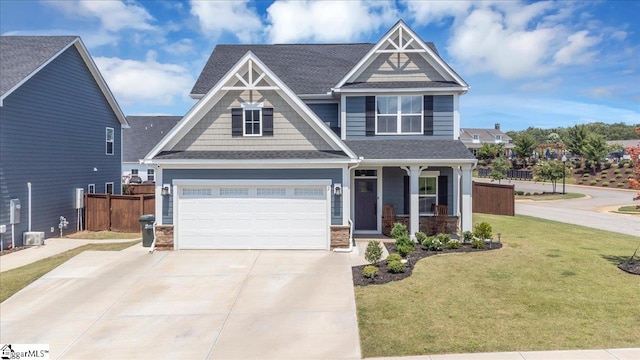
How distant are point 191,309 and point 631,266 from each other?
12.0m

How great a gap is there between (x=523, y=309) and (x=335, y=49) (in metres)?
17.8

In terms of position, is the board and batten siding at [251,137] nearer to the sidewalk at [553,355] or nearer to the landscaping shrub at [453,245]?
the landscaping shrub at [453,245]

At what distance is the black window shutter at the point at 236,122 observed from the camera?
50.4 feet

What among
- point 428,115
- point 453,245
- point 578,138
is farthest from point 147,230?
point 578,138

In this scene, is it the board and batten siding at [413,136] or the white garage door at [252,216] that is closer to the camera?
the white garage door at [252,216]

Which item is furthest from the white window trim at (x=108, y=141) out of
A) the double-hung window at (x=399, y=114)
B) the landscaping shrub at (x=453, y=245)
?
the landscaping shrub at (x=453, y=245)

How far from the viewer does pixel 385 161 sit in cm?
1588

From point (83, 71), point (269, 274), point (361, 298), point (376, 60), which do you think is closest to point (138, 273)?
point (269, 274)

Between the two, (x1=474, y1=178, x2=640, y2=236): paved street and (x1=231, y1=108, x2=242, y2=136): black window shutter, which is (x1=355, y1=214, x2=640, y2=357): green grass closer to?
(x1=231, y1=108, x2=242, y2=136): black window shutter

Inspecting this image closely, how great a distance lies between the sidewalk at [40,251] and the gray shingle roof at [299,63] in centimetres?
818

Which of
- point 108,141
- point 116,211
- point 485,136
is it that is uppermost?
point 485,136

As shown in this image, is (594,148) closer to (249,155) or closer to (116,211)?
(249,155)

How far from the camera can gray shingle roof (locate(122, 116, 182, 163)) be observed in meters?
42.6

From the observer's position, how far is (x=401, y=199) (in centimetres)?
1806
